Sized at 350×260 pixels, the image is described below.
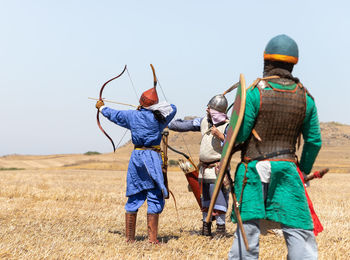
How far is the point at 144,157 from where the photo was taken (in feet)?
20.7

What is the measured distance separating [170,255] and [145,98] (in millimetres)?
2077

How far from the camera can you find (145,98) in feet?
21.2

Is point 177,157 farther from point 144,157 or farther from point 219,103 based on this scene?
point 144,157

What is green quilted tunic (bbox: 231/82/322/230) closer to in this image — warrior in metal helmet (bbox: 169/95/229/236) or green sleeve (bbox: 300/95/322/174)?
green sleeve (bbox: 300/95/322/174)

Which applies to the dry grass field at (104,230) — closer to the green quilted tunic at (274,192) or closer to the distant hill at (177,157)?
the green quilted tunic at (274,192)

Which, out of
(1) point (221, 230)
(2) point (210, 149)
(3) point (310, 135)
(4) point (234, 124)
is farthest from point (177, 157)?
(4) point (234, 124)

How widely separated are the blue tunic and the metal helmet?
865 millimetres

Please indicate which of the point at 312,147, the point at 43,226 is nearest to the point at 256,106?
the point at 312,147

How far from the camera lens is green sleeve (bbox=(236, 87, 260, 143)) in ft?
12.6

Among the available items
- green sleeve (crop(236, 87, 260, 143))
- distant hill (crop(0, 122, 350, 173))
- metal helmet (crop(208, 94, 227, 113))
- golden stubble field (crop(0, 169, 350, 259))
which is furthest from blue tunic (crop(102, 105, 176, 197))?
distant hill (crop(0, 122, 350, 173))

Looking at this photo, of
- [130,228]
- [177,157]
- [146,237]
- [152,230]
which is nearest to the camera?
[152,230]

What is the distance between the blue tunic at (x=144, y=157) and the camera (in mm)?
6297

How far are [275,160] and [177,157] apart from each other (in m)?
48.9

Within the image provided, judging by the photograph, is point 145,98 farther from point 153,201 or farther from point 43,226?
point 43,226
